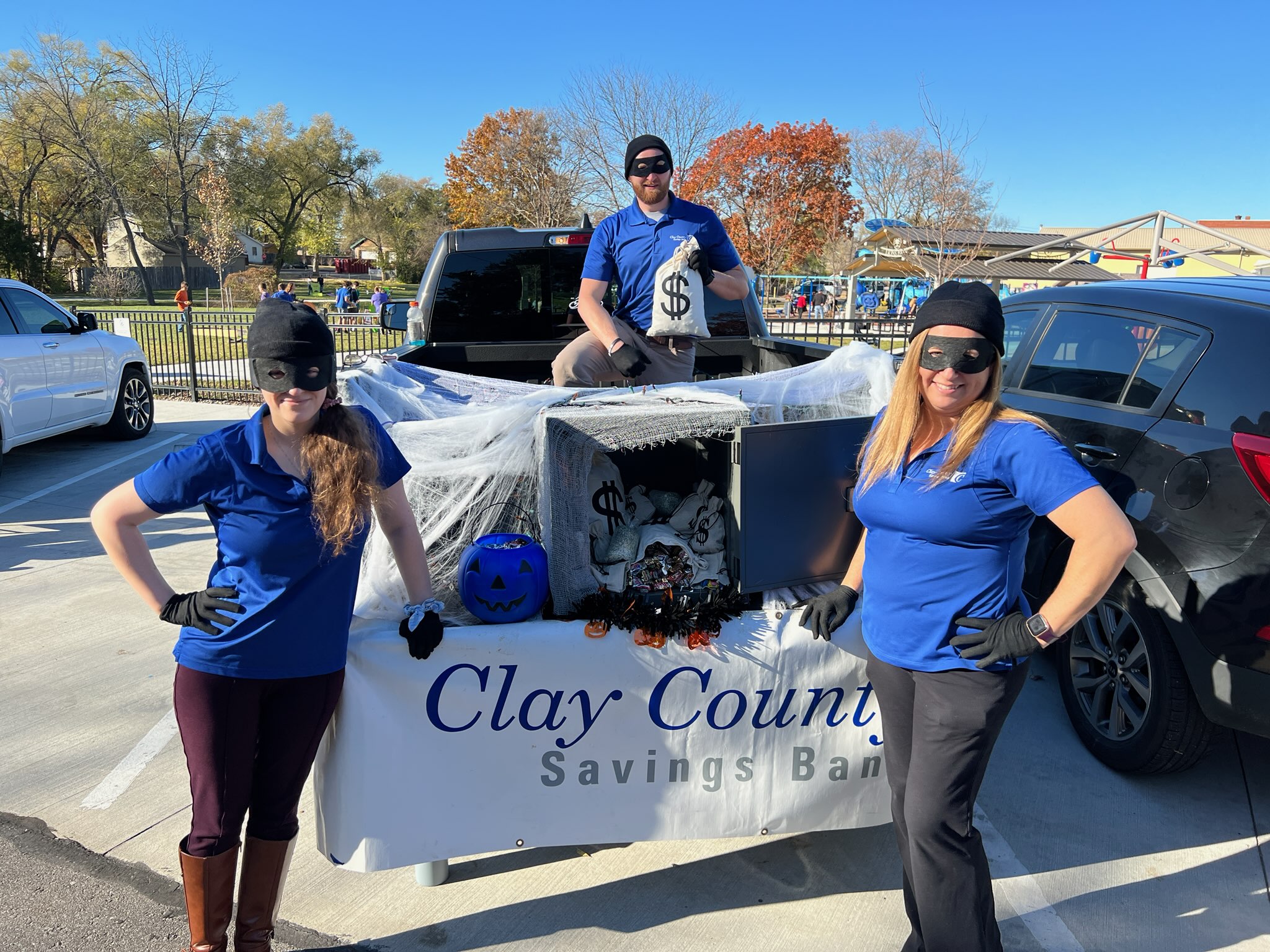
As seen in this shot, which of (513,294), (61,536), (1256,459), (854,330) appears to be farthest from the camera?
(854,330)

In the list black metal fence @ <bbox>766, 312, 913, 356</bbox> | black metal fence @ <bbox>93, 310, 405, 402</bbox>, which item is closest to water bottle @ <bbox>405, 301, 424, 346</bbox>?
black metal fence @ <bbox>93, 310, 405, 402</bbox>

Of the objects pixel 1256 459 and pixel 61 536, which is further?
pixel 61 536

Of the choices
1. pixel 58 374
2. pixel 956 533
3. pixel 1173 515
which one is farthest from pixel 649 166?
pixel 58 374

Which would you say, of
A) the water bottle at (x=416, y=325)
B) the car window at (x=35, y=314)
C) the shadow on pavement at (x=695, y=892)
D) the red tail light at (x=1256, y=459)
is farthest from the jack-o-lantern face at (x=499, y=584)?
the car window at (x=35, y=314)

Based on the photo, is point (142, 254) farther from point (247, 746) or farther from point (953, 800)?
point (953, 800)

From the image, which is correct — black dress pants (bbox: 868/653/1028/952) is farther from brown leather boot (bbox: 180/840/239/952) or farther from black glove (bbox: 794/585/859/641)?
brown leather boot (bbox: 180/840/239/952)

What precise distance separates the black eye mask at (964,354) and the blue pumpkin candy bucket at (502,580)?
127 cm

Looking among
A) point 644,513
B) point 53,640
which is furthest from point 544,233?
point 53,640

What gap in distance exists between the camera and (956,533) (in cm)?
207

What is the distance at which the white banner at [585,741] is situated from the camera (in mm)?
2480

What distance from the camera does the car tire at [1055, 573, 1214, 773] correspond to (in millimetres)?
3189

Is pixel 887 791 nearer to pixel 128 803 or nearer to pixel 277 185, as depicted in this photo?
pixel 128 803

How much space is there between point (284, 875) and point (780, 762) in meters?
1.47

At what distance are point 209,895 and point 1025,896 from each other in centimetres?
243
